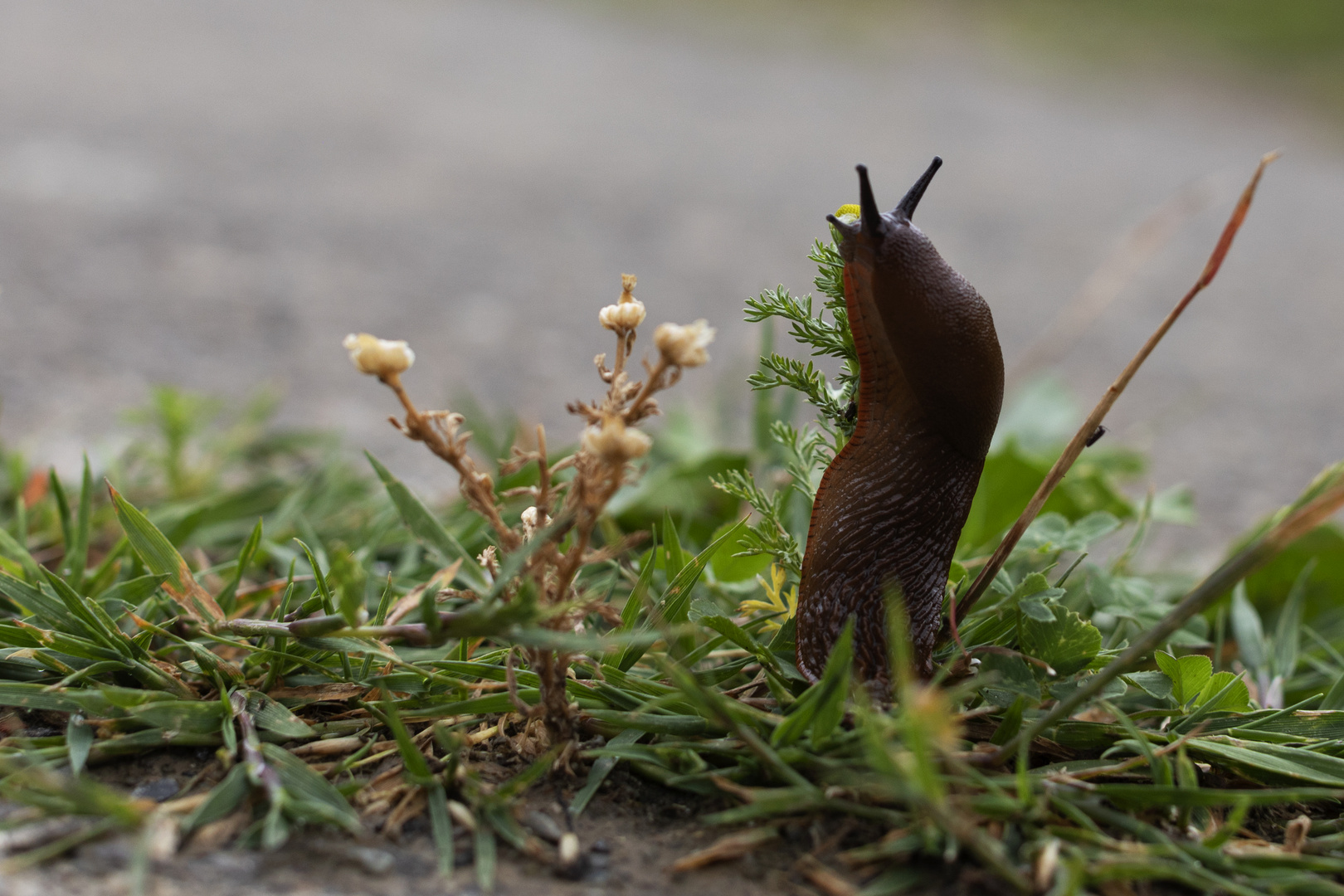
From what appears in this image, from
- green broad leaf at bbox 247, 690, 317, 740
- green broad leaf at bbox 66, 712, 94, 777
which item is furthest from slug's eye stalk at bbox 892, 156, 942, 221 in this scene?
green broad leaf at bbox 66, 712, 94, 777

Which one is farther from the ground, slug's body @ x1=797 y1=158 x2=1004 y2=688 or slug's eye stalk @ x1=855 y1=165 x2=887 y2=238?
slug's eye stalk @ x1=855 y1=165 x2=887 y2=238

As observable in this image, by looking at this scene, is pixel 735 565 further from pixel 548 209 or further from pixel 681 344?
pixel 548 209

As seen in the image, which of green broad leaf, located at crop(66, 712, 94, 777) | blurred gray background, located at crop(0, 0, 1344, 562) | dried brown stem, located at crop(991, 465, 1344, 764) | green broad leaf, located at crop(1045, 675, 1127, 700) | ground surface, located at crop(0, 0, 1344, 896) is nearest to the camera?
dried brown stem, located at crop(991, 465, 1344, 764)

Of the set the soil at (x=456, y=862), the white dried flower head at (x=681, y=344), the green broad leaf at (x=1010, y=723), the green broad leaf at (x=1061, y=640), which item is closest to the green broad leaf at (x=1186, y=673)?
the green broad leaf at (x=1061, y=640)

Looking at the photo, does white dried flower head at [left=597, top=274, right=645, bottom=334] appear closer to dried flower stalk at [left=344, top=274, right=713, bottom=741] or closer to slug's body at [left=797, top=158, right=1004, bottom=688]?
dried flower stalk at [left=344, top=274, right=713, bottom=741]

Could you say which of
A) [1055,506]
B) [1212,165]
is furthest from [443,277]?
[1212,165]

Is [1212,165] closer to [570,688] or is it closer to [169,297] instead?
[169,297]

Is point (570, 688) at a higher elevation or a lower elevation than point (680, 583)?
lower

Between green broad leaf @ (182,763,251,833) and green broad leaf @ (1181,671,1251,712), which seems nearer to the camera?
green broad leaf @ (182,763,251,833)
